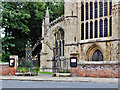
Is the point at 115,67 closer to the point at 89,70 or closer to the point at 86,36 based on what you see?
the point at 89,70

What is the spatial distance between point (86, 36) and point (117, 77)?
10.0 m

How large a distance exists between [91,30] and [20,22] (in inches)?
548

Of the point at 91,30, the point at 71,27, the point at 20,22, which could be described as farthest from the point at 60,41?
the point at 20,22

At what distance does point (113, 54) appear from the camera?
84.8 feet

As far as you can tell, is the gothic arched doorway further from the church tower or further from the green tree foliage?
the green tree foliage

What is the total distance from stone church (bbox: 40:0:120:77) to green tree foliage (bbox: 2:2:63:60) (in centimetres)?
772

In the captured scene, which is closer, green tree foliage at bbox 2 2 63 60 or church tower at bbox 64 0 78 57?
church tower at bbox 64 0 78 57

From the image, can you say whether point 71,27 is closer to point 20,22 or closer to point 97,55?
point 97,55

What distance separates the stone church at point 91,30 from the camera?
25609mm

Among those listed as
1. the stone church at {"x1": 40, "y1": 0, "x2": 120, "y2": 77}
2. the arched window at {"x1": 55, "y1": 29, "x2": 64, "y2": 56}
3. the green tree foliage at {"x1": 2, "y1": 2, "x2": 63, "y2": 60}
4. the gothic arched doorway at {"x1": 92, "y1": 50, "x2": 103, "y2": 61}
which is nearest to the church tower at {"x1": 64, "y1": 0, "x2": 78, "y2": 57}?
the stone church at {"x1": 40, "y1": 0, "x2": 120, "y2": 77}

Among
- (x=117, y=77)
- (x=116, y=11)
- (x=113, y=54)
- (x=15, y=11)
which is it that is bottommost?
(x=117, y=77)

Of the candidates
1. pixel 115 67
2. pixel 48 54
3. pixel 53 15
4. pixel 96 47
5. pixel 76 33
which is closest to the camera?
pixel 115 67

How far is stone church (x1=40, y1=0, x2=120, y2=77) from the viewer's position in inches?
1008

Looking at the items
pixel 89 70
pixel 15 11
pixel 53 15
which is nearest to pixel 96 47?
pixel 89 70
